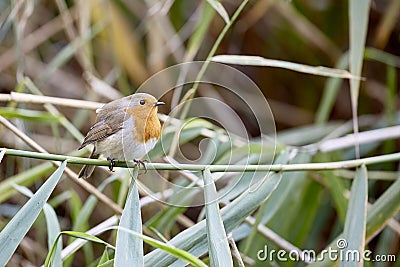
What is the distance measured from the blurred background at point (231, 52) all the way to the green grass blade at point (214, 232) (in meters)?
0.79

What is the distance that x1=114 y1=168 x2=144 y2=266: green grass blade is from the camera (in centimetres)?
64

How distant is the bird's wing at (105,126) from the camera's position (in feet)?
2.69

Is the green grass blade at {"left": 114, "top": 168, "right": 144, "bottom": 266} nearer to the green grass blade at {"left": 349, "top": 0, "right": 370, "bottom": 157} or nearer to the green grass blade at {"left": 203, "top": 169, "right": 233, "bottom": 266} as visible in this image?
the green grass blade at {"left": 203, "top": 169, "right": 233, "bottom": 266}

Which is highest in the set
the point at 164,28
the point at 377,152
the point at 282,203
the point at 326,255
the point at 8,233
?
the point at 164,28

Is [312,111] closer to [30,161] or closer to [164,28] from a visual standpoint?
[164,28]

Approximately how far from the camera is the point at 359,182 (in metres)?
0.88

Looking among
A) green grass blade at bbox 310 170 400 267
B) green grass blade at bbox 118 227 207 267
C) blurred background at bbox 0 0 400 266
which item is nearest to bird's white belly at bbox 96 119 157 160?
green grass blade at bbox 118 227 207 267

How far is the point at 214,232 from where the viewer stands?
676 millimetres

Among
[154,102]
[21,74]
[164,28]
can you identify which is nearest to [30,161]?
[21,74]

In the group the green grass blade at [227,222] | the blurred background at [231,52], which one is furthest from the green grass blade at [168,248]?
the blurred background at [231,52]

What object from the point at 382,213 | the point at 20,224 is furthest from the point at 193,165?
the point at 382,213

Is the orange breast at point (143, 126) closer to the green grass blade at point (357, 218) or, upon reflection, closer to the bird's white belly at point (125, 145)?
the bird's white belly at point (125, 145)

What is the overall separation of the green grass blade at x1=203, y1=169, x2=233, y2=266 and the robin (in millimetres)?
106

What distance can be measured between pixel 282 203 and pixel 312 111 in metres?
0.76
